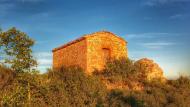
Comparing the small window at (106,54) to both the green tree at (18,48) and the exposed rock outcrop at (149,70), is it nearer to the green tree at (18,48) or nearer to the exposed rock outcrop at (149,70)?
the exposed rock outcrop at (149,70)

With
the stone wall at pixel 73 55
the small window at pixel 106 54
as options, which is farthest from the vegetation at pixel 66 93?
the small window at pixel 106 54

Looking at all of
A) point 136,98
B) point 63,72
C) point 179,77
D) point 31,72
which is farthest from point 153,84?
point 31,72

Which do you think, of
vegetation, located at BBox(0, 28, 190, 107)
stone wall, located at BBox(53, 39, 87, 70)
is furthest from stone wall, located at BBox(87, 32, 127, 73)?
→ vegetation, located at BBox(0, 28, 190, 107)

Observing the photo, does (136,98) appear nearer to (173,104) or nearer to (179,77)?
(173,104)

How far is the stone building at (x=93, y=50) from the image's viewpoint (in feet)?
87.8

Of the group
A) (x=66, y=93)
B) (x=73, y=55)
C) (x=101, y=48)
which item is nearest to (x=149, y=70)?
(x=101, y=48)

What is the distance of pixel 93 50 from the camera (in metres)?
27.1

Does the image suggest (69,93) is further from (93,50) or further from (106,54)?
(106,54)

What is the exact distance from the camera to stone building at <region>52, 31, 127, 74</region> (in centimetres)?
2677

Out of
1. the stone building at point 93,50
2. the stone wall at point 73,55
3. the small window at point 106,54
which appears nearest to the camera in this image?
the stone building at point 93,50

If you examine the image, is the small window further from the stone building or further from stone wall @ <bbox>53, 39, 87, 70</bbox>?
stone wall @ <bbox>53, 39, 87, 70</bbox>

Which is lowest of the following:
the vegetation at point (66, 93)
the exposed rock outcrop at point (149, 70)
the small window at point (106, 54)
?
the vegetation at point (66, 93)

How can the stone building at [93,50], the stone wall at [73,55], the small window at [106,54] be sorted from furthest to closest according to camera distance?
the small window at [106,54] < the stone wall at [73,55] < the stone building at [93,50]

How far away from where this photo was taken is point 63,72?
19.9 meters
